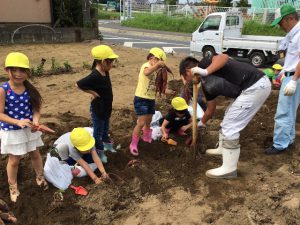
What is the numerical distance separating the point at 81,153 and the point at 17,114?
791 mm

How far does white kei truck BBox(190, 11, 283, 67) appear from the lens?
11.1m

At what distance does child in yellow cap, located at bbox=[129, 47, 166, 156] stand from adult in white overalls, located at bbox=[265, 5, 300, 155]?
55.9 inches

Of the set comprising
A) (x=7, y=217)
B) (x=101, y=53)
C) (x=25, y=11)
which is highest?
(x=25, y=11)

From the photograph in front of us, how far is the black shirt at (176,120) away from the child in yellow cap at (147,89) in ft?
1.51

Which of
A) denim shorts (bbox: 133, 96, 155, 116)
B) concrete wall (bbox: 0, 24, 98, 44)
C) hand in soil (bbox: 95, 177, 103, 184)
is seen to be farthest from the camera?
concrete wall (bbox: 0, 24, 98, 44)

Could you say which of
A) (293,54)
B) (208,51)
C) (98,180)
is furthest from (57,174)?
(208,51)

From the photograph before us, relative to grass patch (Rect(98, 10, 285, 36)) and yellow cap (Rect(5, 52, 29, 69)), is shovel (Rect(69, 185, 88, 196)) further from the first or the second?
grass patch (Rect(98, 10, 285, 36))

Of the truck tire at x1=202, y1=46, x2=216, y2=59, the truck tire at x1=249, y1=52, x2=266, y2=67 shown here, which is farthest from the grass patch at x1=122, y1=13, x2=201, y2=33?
the truck tire at x1=249, y1=52, x2=266, y2=67

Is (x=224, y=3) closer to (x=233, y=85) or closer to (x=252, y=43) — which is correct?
(x=252, y=43)

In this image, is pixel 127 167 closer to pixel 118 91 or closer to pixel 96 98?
pixel 96 98

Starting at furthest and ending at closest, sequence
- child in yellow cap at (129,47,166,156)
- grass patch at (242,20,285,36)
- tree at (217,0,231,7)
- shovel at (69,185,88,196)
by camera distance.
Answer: tree at (217,0,231,7) < grass patch at (242,20,285,36) < child in yellow cap at (129,47,166,156) < shovel at (69,185,88,196)

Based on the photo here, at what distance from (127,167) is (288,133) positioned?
6.51ft

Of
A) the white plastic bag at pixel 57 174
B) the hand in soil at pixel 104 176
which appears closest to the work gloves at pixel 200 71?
the hand in soil at pixel 104 176

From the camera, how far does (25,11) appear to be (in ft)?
43.4
